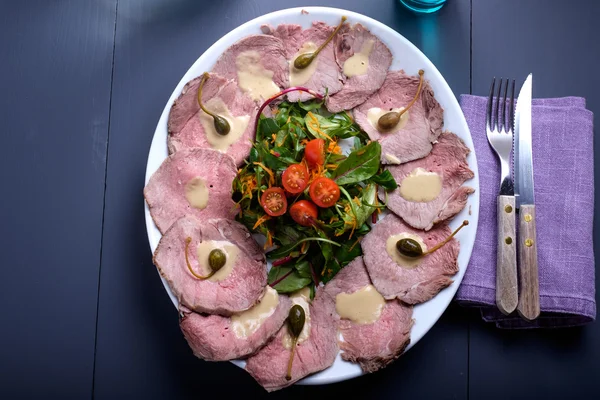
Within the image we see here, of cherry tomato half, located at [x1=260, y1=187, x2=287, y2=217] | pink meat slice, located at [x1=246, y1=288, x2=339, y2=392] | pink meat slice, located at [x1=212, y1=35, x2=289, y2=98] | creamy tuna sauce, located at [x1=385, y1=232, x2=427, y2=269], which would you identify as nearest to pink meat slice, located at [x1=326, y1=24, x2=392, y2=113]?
pink meat slice, located at [x1=212, y1=35, x2=289, y2=98]

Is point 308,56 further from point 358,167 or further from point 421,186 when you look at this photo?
point 421,186

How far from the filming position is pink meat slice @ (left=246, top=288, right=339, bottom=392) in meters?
2.27

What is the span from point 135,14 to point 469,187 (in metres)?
1.70

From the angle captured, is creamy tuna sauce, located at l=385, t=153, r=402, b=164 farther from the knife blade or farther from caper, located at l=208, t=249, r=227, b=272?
caper, located at l=208, t=249, r=227, b=272

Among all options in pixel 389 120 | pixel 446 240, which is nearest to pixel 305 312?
pixel 446 240

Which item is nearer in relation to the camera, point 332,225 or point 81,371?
point 332,225

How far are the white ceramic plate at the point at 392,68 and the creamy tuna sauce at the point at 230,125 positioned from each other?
0.45ft

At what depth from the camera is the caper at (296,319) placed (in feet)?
7.41

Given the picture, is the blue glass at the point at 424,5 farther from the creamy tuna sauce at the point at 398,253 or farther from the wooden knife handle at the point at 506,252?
the creamy tuna sauce at the point at 398,253

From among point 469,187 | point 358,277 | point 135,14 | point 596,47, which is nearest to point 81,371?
point 358,277

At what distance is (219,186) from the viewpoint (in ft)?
7.59

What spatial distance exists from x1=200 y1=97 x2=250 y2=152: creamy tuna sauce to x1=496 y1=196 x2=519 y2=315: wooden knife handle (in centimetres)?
110

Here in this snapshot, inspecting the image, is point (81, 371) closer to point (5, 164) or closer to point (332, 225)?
point (5, 164)

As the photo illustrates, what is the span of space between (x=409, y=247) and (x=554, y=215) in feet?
2.29
